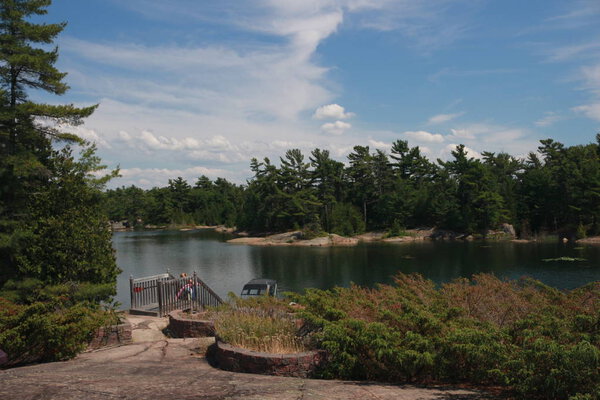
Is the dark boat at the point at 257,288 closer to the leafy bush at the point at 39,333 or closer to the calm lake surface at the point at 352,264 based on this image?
the calm lake surface at the point at 352,264

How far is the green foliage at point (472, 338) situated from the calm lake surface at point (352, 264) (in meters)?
21.3

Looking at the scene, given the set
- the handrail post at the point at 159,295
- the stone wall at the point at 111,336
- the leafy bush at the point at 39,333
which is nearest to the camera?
the leafy bush at the point at 39,333

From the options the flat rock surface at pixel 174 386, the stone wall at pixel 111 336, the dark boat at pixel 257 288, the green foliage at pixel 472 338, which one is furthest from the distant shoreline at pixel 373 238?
the flat rock surface at pixel 174 386

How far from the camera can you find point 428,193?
77.4 meters

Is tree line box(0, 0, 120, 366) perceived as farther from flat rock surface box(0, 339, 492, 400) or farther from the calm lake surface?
the calm lake surface

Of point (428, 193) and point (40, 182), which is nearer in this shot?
point (40, 182)

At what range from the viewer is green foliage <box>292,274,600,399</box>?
18.1ft

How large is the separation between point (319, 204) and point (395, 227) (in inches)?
506

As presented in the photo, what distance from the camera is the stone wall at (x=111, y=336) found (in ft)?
36.4

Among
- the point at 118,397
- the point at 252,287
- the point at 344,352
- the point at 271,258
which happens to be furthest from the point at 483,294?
the point at 271,258

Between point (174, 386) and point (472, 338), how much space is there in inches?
167

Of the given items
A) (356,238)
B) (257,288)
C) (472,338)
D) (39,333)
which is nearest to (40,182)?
(39,333)

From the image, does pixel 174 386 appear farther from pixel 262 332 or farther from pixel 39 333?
pixel 39 333

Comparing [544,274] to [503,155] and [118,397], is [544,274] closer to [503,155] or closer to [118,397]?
[118,397]
